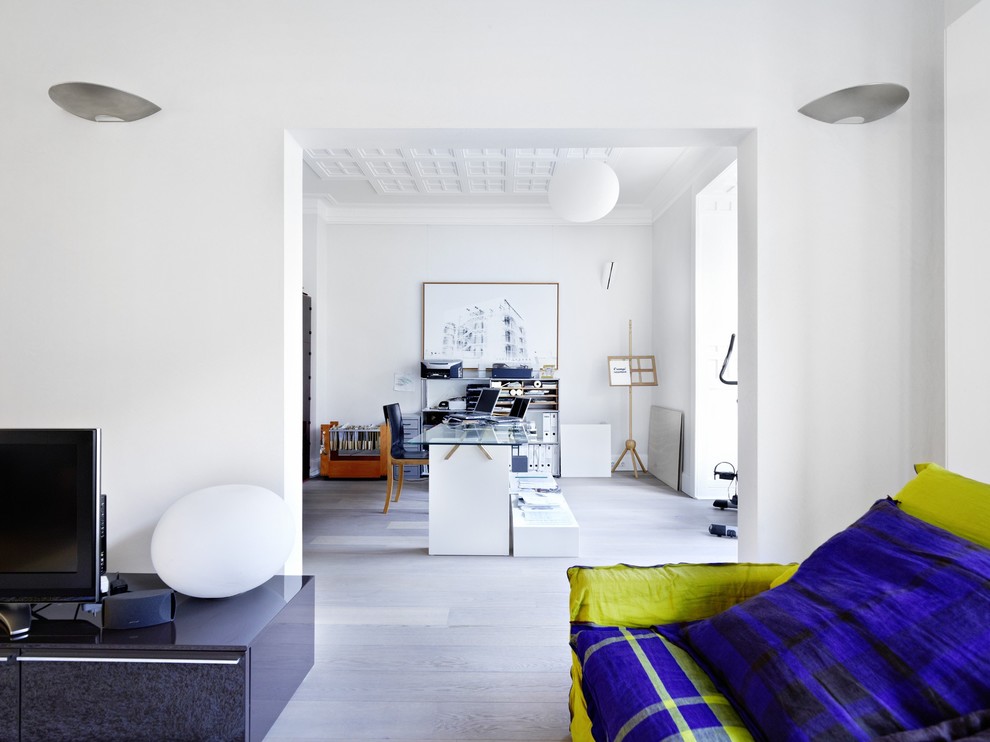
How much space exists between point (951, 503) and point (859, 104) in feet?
5.36

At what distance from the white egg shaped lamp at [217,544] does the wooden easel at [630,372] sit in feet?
16.2

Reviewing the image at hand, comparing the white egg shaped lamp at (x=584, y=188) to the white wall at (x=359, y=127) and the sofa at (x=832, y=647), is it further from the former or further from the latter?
the sofa at (x=832, y=647)

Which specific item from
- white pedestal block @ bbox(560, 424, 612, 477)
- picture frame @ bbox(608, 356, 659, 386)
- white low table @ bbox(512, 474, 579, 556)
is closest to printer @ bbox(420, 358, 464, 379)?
white pedestal block @ bbox(560, 424, 612, 477)

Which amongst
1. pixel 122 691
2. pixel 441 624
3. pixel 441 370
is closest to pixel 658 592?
pixel 441 624

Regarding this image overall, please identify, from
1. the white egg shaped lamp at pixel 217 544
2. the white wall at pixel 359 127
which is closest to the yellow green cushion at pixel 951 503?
the white wall at pixel 359 127

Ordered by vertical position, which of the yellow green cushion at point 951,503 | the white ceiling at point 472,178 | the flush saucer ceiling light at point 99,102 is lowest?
the yellow green cushion at point 951,503

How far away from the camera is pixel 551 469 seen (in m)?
6.33

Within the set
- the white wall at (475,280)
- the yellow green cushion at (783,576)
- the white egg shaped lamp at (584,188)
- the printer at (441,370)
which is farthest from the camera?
the white wall at (475,280)

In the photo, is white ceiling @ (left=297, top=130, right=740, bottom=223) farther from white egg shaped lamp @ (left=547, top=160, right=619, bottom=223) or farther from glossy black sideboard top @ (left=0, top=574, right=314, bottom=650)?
glossy black sideboard top @ (left=0, top=574, right=314, bottom=650)

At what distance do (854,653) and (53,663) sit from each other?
212 centimetres

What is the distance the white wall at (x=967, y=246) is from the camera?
205cm

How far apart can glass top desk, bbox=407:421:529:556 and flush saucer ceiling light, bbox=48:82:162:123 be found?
231cm

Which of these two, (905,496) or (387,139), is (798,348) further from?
(387,139)

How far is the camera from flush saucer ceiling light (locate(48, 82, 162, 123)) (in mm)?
2109
